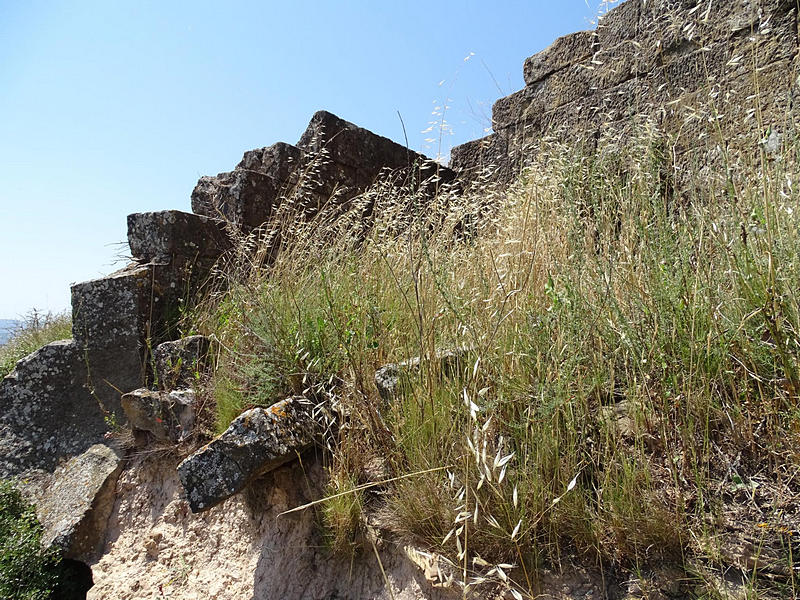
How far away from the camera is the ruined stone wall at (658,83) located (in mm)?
2986

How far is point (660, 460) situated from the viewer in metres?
1.76

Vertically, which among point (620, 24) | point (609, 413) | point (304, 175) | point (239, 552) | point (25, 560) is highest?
point (620, 24)

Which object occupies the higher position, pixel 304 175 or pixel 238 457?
pixel 304 175

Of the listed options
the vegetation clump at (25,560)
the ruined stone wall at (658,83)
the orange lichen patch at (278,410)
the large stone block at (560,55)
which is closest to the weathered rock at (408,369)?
the orange lichen patch at (278,410)

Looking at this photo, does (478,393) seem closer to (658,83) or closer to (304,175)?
(304,175)

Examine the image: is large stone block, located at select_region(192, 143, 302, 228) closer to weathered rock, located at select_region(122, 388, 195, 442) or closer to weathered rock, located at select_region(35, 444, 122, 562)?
weathered rock, located at select_region(122, 388, 195, 442)

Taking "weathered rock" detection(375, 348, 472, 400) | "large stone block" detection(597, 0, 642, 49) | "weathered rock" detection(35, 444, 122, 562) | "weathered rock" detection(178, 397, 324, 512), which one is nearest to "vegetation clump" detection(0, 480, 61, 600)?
"weathered rock" detection(35, 444, 122, 562)

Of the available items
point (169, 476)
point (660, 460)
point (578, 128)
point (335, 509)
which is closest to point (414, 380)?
point (335, 509)

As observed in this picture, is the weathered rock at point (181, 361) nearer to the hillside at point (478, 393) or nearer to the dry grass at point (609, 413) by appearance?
the hillside at point (478, 393)

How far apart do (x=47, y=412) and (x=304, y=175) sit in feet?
8.09

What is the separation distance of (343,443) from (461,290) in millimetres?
844

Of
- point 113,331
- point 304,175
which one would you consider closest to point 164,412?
point 113,331

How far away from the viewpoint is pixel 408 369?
7.04 ft

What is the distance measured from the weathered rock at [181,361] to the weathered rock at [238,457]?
996 millimetres
